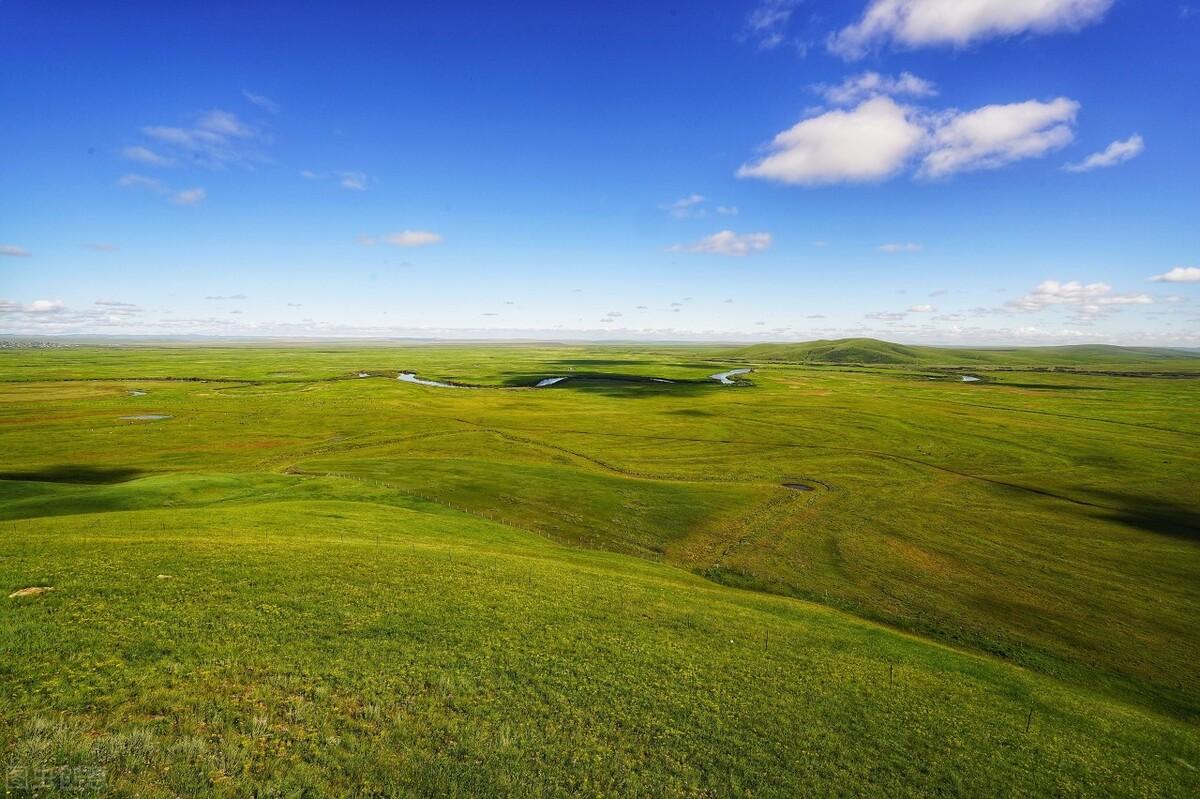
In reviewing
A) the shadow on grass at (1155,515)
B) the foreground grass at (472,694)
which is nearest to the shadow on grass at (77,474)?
the foreground grass at (472,694)

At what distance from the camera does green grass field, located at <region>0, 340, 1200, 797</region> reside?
44.8ft

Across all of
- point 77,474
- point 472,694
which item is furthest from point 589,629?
point 77,474

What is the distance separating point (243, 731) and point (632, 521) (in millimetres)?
43817

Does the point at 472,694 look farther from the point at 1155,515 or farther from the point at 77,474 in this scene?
the point at 1155,515

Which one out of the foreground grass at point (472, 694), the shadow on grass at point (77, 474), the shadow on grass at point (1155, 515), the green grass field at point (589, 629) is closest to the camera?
the foreground grass at point (472, 694)

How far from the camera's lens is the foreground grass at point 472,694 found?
41.8 feet

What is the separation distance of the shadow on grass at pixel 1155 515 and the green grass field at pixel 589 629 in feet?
2.70

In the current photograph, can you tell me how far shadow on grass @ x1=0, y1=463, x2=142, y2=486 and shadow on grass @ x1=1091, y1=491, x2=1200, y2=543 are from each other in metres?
124

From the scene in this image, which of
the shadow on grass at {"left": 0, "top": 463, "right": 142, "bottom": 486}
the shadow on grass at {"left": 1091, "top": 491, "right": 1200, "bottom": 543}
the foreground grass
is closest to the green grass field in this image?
the foreground grass

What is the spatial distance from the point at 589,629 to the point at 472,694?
7725mm

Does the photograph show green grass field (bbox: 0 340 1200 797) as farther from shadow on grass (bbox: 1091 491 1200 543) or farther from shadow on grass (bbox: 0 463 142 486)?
shadow on grass (bbox: 1091 491 1200 543)

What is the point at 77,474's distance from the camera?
212ft

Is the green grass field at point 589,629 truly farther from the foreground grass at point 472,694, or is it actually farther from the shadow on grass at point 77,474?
the shadow on grass at point 77,474

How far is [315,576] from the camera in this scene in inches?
961
